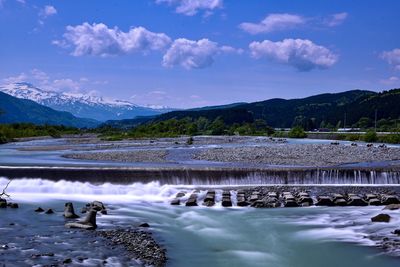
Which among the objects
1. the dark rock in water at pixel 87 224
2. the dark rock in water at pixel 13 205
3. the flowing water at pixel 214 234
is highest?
the dark rock in water at pixel 13 205

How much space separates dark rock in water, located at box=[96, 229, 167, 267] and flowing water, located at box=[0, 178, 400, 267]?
35cm

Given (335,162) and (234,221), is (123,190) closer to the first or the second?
(234,221)

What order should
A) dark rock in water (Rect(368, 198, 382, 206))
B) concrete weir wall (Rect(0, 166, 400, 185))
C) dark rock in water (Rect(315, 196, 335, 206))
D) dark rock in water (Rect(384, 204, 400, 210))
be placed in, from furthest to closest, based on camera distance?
concrete weir wall (Rect(0, 166, 400, 185))
dark rock in water (Rect(315, 196, 335, 206))
dark rock in water (Rect(368, 198, 382, 206))
dark rock in water (Rect(384, 204, 400, 210))

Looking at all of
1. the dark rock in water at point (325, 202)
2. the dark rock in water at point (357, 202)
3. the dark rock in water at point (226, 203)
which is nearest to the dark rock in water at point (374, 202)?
the dark rock in water at point (357, 202)

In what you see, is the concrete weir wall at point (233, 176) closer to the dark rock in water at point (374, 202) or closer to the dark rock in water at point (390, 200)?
the dark rock in water at point (390, 200)

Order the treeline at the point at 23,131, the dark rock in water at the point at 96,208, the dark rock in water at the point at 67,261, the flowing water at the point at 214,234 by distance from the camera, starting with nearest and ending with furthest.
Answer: the dark rock in water at the point at 67,261
the flowing water at the point at 214,234
the dark rock in water at the point at 96,208
the treeline at the point at 23,131

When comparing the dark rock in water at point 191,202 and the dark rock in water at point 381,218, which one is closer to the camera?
the dark rock in water at point 381,218

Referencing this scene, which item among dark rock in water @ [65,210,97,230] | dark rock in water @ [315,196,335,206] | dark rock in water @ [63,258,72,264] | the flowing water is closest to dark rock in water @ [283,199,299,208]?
the flowing water

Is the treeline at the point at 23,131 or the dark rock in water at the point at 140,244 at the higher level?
the treeline at the point at 23,131

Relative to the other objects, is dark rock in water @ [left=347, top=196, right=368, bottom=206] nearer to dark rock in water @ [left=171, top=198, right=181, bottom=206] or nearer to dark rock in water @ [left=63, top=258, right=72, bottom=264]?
dark rock in water @ [left=171, top=198, right=181, bottom=206]

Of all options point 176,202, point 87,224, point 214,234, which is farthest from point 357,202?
point 87,224

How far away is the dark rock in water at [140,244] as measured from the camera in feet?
42.8

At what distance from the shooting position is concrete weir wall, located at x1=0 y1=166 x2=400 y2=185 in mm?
26734

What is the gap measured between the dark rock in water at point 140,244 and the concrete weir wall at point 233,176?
10105mm
